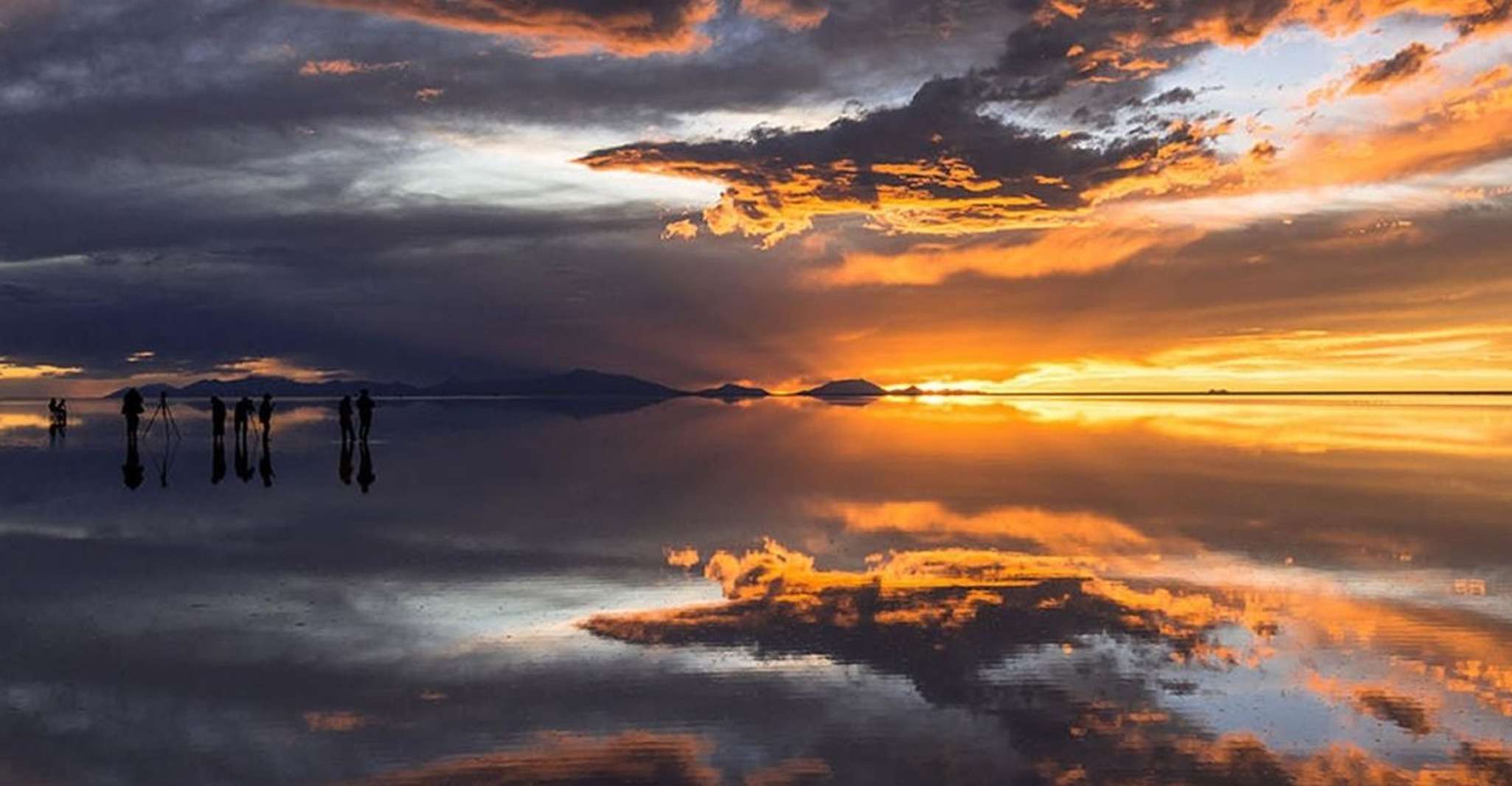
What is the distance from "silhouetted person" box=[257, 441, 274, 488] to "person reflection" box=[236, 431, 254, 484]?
0.32 meters

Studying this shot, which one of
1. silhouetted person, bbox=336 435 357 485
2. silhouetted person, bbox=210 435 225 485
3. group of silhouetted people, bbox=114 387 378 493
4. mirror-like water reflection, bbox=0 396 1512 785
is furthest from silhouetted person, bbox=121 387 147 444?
mirror-like water reflection, bbox=0 396 1512 785

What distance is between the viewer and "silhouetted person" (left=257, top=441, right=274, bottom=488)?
38.6 metres

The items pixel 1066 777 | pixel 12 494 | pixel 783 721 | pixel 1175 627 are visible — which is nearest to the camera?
pixel 1066 777

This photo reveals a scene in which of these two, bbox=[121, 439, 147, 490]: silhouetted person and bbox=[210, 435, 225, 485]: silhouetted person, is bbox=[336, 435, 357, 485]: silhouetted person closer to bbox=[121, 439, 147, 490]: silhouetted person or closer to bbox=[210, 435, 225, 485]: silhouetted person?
bbox=[210, 435, 225, 485]: silhouetted person

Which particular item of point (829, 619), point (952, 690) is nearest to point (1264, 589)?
point (829, 619)

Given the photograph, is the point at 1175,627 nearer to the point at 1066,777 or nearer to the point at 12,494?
the point at 1066,777

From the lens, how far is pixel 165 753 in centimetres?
1105

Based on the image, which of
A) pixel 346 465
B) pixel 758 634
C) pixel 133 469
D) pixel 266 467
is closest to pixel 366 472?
pixel 346 465

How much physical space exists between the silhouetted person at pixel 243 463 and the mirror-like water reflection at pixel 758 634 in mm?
5141

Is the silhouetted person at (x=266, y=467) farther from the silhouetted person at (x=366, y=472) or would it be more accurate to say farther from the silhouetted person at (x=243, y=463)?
the silhouetted person at (x=366, y=472)

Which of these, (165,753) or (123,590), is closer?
(165,753)

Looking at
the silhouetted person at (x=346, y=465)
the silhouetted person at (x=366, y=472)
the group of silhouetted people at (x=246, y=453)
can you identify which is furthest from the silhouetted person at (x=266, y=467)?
the silhouetted person at (x=366, y=472)

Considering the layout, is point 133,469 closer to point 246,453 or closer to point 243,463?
point 243,463

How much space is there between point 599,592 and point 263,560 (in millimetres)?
7217
